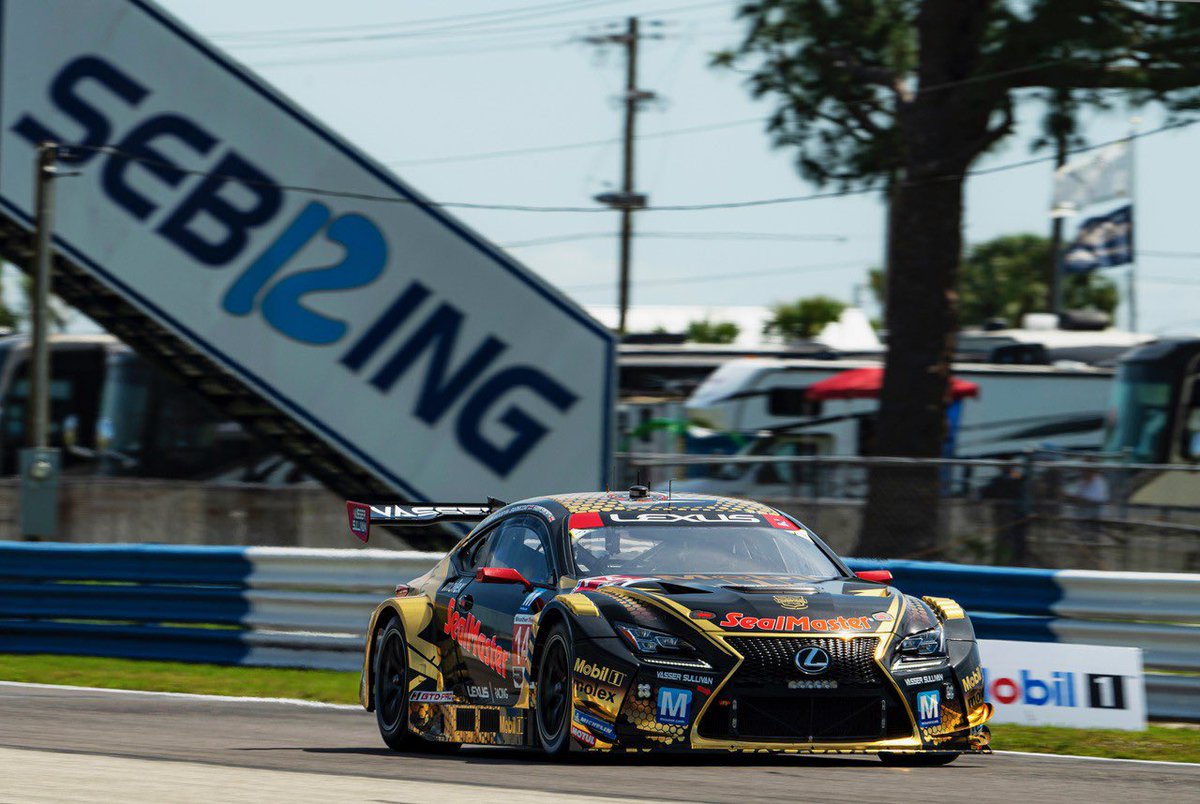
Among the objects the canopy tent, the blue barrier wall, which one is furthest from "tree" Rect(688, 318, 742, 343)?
the blue barrier wall

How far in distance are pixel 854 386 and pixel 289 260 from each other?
13.5 meters

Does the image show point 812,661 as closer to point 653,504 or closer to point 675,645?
point 675,645

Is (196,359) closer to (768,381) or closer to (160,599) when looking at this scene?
(160,599)

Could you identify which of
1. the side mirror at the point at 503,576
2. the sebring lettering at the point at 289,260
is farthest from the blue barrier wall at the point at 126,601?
the sebring lettering at the point at 289,260

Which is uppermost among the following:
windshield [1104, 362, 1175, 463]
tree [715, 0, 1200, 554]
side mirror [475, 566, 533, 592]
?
tree [715, 0, 1200, 554]

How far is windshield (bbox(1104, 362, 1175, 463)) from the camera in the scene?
30.8m

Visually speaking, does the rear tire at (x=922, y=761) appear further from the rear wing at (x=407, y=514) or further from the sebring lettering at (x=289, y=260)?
the sebring lettering at (x=289, y=260)

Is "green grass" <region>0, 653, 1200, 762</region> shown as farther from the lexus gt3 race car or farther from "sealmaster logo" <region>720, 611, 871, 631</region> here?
"sealmaster logo" <region>720, 611, 871, 631</region>

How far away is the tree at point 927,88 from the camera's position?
68.7ft

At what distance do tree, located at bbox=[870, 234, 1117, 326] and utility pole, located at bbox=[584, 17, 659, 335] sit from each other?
4241 cm

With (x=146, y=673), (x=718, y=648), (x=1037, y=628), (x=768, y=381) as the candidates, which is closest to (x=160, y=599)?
(x=146, y=673)

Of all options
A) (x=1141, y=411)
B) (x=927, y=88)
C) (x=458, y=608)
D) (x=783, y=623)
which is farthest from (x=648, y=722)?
Answer: (x=1141, y=411)

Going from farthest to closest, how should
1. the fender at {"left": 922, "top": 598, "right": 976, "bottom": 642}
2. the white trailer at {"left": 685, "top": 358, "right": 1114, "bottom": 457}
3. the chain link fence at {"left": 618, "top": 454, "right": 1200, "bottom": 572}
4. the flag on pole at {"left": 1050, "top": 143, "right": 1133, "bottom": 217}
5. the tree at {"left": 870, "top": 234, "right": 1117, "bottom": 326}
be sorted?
the tree at {"left": 870, "top": 234, "right": 1117, "bottom": 326} → the flag on pole at {"left": 1050, "top": 143, "right": 1133, "bottom": 217} → the white trailer at {"left": 685, "top": 358, "right": 1114, "bottom": 457} → the chain link fence at {"left": 618, "top": 454, "right": 1200, "bottom": 572} → the fender at {"left": 922, "top": 598, "right": 976, "bottom": 642}

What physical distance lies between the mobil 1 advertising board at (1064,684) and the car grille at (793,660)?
294 centimetres
